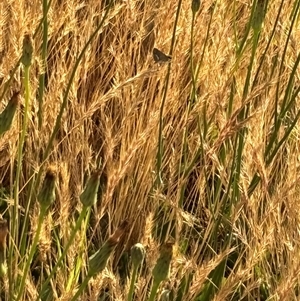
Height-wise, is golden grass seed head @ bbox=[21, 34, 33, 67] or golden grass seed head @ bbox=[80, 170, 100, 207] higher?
golden grass seed head @ bbox=[21, 34, 33, 67]

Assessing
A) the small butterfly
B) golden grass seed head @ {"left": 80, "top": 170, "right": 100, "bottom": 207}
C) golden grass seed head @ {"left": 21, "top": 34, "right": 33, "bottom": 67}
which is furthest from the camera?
the small butterfly

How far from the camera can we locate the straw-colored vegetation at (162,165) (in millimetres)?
1272

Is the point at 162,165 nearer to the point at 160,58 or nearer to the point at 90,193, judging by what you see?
the point at 160,58

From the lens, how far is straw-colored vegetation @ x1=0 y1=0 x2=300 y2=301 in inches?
50.1

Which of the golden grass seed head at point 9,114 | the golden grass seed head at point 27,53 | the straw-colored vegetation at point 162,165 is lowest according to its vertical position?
the straw-colored vegetation at point 162,165

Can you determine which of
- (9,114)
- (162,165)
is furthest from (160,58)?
(162,165)

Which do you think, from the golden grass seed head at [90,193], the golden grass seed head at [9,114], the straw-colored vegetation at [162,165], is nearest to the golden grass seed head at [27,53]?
the straw-colored vegetation at [162,165]

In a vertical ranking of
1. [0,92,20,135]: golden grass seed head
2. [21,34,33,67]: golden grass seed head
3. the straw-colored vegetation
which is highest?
[21,34,33,67]: golden grass seed head

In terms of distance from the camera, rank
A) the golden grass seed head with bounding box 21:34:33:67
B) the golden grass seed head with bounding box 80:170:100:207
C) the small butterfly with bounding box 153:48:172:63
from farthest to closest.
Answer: the small butterfly with bounding box 153:48:172:63 → the golden grass seed head with bounding box 21:34:33:67 → the golden grass seed head with bounding box 80:170:100:207

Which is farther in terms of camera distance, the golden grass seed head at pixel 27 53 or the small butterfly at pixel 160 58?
the small butterfly at pixel 160 58

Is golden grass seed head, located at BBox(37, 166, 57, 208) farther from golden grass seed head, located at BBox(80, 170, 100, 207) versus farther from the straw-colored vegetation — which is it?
the straw-colored vegetation

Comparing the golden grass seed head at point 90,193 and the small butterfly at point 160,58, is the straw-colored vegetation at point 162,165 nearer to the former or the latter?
the small butterfly at point 160,58

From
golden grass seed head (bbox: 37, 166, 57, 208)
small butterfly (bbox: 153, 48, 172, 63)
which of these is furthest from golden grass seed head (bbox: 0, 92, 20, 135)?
small butterfly (bbox: 153, 48, 172, 63)

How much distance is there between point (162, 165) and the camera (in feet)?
5.42
